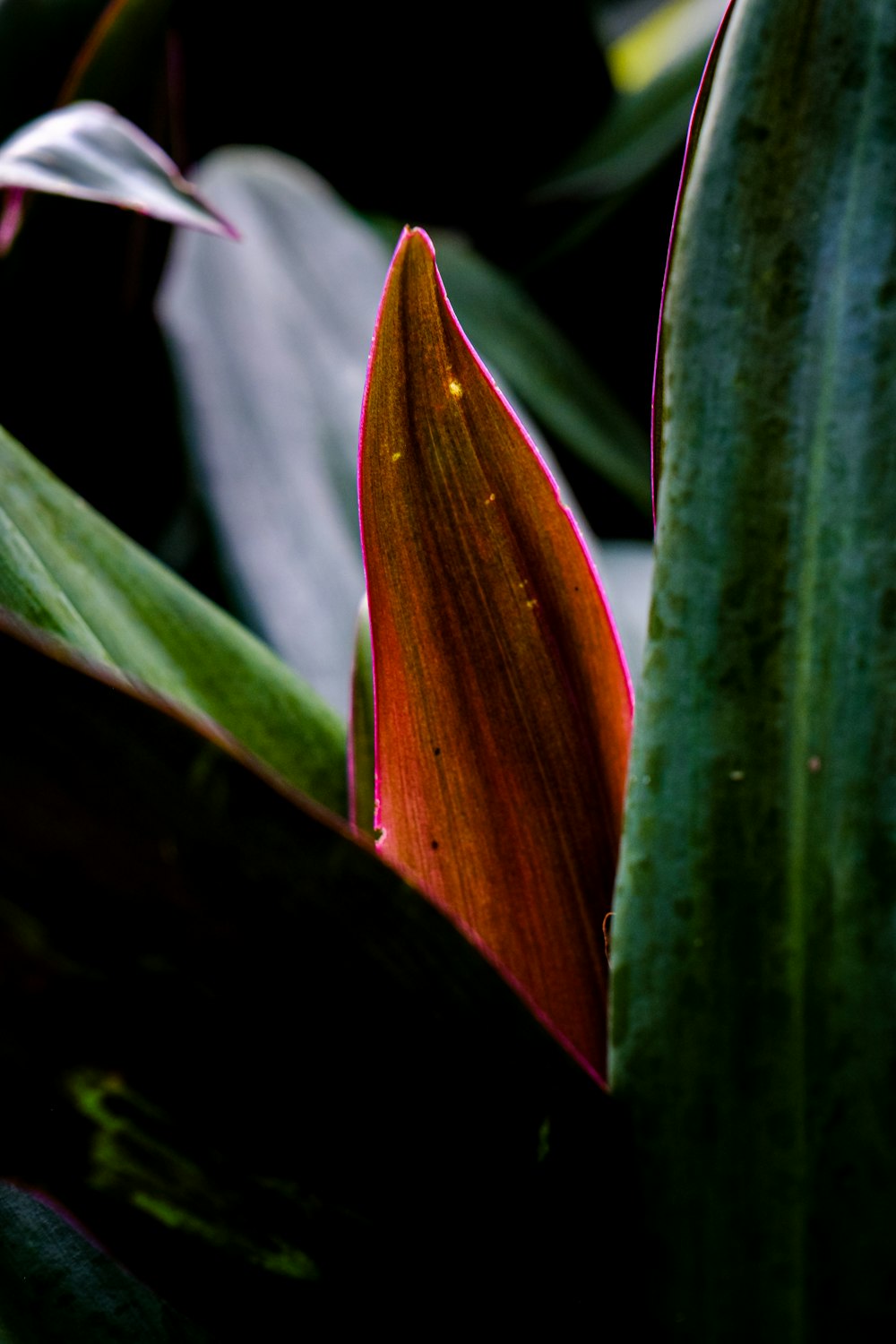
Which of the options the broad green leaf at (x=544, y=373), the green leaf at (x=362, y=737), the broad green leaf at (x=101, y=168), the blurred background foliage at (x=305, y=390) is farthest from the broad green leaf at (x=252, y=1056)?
the broad green leaf at (x=544, y=373)

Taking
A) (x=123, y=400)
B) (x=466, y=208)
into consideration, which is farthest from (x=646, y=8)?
(x=123, y=400)

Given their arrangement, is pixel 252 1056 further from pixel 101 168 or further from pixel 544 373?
pixel 544 373

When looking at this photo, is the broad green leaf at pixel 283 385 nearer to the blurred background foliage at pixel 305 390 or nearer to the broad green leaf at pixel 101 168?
the blurred background foliage at pixel 305 390

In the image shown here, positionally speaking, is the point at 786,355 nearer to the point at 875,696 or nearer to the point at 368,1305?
the point at 875,696

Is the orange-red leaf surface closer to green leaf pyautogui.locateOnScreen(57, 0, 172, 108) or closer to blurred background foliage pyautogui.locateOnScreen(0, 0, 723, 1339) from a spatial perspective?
blurred background foliage pyautogui.locateOnScreen(0, 0, 723, 1339)

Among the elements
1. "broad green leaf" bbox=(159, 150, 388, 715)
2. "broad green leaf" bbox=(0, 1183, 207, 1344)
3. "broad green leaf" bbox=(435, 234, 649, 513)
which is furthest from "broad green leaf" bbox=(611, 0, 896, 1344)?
"broad green leaf" bbox=(435, 234, 649, 513)
